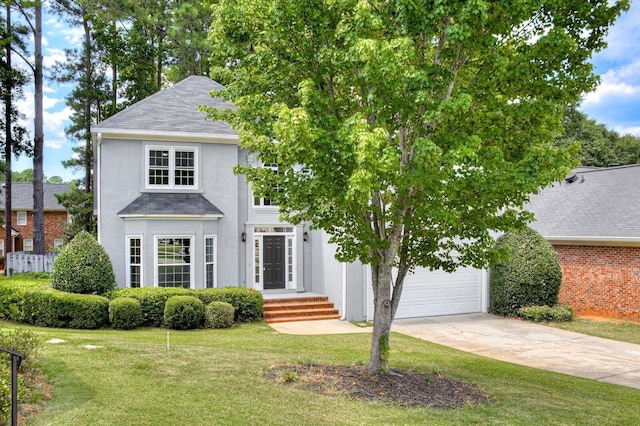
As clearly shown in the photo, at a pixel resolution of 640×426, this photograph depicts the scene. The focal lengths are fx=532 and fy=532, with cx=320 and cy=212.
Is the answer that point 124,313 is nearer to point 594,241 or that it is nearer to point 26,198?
point 594,241

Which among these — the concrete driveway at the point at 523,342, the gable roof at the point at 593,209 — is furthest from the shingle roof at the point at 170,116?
the gable roof at the point at 593,209

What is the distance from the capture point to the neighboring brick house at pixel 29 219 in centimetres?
3725

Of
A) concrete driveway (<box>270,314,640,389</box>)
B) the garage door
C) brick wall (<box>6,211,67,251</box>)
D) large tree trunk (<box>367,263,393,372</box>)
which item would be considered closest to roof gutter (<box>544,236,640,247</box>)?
the garage door

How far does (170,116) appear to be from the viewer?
693 inches

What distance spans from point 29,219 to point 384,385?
1439 inches

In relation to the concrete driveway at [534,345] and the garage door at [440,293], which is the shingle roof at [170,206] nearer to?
the garage door at [440,293]

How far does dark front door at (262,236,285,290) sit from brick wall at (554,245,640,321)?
9805 millimetres

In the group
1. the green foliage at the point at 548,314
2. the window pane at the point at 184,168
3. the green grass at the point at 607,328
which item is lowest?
the green grass at the point at 607,328

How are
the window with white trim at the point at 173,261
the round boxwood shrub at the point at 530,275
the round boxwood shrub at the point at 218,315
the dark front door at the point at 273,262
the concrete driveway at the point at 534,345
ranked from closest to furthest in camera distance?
1. the concrete driveway at the point at 534,345
2. the round boxwood shrub at the point at 218,315
3. the window with white trim at the point at 173,261
4. the round boxwood shrub at the point at 530,275
5. the dark front door at the point at 273,262

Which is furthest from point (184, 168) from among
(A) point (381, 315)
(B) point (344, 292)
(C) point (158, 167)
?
(A) point (381, 315)

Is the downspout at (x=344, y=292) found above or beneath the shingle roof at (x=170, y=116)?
beneath

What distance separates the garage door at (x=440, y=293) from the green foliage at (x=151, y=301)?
6.08 m

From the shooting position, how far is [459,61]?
302 inches

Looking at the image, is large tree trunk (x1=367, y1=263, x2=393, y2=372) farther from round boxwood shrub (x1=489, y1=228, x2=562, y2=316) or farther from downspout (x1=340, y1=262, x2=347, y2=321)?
round boxwood shrub (x1=489, y1=228, x2=562, y2=316)
